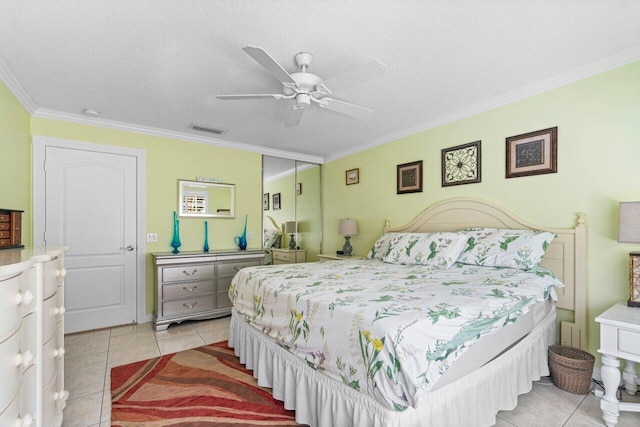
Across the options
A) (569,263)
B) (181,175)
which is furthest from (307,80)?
(181,175)

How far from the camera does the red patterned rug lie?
Result: 192 centimetres

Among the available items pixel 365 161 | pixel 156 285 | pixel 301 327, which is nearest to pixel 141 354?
pixel 156 285

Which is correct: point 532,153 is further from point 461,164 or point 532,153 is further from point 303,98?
point 303,98

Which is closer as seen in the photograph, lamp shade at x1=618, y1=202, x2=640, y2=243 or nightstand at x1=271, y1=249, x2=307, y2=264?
lamp shade at x1=618, y1=202, x2=640, y2=243

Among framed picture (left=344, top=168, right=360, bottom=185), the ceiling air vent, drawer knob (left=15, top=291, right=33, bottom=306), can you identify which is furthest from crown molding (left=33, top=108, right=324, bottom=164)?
drawer knob (left=15, top=291, right=33, bottom=306)

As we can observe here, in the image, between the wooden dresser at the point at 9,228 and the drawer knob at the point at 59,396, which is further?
the wooden dresser at the point at 9,228

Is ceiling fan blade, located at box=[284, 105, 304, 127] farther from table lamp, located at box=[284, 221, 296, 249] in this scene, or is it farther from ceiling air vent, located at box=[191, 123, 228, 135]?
table lamp, located at box=[284, 221, 296, 249]

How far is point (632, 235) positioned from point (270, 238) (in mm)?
4055

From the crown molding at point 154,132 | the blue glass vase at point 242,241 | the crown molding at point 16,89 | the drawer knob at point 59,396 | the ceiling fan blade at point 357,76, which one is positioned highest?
the crown molding at point 16,89

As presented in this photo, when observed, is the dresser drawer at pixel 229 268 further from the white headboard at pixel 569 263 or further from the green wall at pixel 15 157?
the white headboard at pixel 569 263

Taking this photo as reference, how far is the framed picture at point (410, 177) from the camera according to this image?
377cm

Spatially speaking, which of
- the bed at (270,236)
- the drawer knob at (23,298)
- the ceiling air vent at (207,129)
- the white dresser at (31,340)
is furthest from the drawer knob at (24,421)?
the bed at (270,236)

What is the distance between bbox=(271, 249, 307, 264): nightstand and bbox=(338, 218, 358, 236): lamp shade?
1.03 m

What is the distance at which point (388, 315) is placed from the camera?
1396mm
